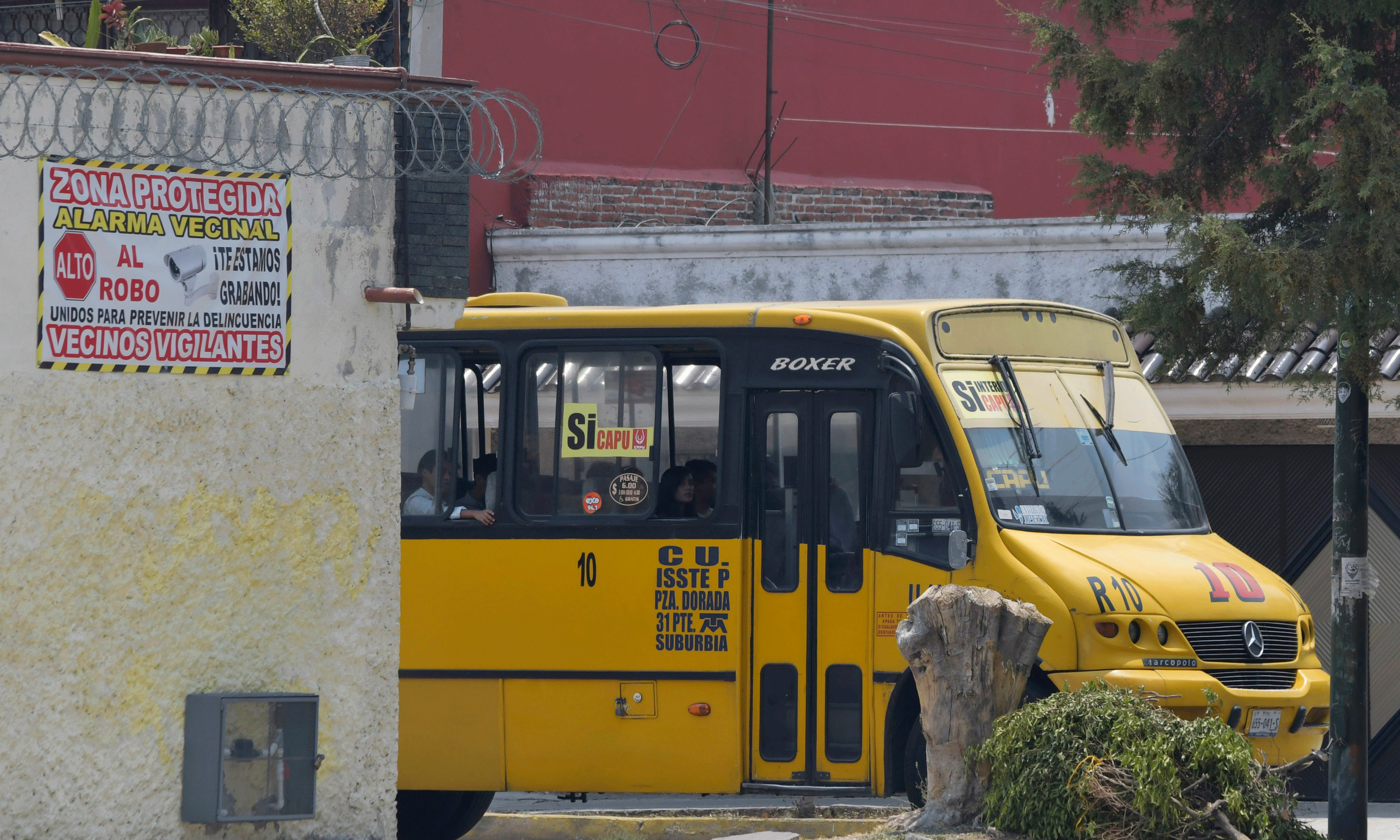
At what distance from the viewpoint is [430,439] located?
10352mm

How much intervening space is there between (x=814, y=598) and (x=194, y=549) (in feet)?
11.4

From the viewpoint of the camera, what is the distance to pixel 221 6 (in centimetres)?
1809

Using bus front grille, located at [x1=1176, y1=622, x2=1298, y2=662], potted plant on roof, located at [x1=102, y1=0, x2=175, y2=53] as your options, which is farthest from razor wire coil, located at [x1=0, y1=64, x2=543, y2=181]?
bus front grille, located at [x1=1176, y1=622, x2=1298, y2=662]

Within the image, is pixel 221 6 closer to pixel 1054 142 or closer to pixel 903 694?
pixel 1054 142

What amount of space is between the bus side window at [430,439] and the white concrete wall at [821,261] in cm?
512

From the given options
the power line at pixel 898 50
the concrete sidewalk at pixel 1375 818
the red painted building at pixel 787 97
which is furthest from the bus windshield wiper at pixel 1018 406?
the power line at pixel 898 50

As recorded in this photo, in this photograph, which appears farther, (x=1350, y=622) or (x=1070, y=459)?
(x=1070, y=459)

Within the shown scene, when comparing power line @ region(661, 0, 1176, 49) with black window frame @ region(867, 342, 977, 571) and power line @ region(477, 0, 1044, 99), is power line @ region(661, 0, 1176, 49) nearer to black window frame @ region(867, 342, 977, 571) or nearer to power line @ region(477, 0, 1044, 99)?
power line @ region(477, 0, 1044, 99)

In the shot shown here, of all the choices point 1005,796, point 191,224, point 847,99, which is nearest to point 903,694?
point 1005,796

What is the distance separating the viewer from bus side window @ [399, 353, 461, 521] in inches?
404

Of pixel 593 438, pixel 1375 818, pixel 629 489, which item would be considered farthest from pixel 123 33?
pixel 1375 818

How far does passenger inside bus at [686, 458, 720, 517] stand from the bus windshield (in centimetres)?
142

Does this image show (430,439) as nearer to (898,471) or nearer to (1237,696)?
(898,471)

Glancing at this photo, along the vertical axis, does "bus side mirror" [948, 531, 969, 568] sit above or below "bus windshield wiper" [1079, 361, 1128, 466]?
below
